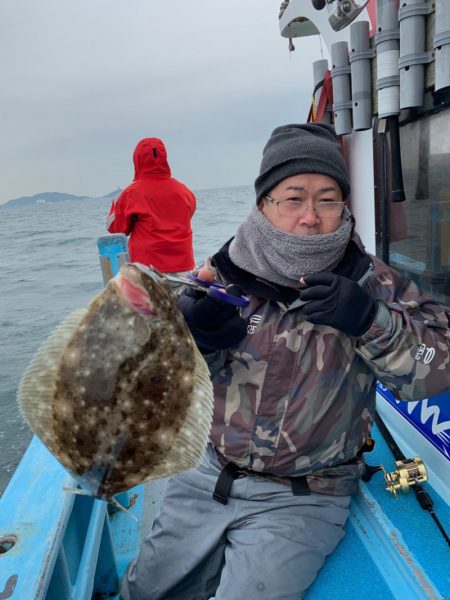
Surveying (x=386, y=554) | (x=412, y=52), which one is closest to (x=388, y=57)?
(x=412, y=52)

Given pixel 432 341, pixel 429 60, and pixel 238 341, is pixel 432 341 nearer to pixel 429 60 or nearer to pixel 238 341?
pixel 238 341

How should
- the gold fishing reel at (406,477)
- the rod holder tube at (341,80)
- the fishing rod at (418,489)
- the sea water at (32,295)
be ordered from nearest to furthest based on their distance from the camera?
the fishing rod at (418,489) → the gold fishing reel at (406,477) → the rod holder tube at (341,80) → the sea water at (32,295)

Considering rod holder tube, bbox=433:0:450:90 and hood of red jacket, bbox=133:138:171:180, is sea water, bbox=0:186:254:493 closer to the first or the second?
hood of red jacket, bbox=133:138:171:180

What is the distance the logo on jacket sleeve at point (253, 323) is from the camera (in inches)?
86.9

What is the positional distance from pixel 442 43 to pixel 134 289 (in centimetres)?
196

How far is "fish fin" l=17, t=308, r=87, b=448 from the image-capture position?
149 cm

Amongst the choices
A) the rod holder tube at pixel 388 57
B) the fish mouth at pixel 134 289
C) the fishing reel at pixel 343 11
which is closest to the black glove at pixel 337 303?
the fish mouth at pixel 134 289

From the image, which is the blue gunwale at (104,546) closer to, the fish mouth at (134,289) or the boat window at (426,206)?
the fish mouth at (134,289)

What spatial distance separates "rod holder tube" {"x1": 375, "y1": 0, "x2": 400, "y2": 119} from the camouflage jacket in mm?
1121

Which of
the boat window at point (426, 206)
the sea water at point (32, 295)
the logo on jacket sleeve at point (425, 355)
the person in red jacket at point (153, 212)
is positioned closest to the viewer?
the logo on jacket sleeve at point (425, 355)

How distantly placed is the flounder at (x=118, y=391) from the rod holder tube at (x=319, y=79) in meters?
2.88

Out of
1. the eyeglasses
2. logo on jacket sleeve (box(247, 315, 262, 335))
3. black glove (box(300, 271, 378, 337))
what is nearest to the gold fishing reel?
black glove (box(300, 271, 378, 337))

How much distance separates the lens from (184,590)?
2.20 metres

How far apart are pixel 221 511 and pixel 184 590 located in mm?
405
